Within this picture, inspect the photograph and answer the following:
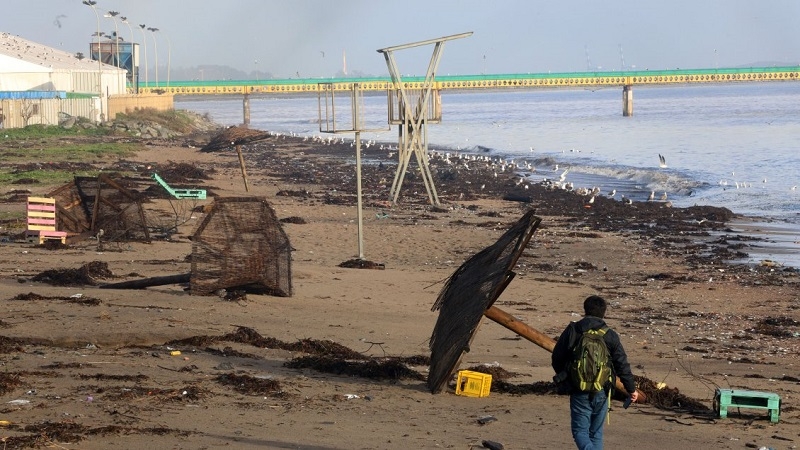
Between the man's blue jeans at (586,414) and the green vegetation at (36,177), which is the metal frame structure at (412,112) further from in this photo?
the man's blue jeans at (586,414)

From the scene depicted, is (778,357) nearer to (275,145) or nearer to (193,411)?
(193,411)

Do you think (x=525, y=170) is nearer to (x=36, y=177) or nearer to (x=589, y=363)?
(x=36, y=177)

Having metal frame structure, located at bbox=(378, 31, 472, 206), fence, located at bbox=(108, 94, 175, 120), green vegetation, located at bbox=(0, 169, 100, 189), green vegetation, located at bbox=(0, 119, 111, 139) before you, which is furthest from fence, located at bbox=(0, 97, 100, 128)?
metal frame structure, located at bbox=(378, 31, 472, 206)

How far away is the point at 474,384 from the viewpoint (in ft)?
28.9

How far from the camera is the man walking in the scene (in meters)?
6.50

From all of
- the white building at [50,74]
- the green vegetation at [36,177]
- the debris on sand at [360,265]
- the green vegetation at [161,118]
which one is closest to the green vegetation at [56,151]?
the green vegetation at [36,177]

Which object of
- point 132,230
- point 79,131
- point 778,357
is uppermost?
point 79,131

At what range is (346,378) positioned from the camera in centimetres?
A: 927

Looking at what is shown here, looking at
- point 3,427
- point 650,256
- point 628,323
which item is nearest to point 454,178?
point 650,256

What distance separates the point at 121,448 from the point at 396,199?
20026 millimetres

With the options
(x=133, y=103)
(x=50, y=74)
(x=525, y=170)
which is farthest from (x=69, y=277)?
(x=133, y=103)

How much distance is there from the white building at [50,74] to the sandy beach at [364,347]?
5047 cm

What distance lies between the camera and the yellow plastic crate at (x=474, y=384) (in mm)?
8781

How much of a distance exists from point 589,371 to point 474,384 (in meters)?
2.41
